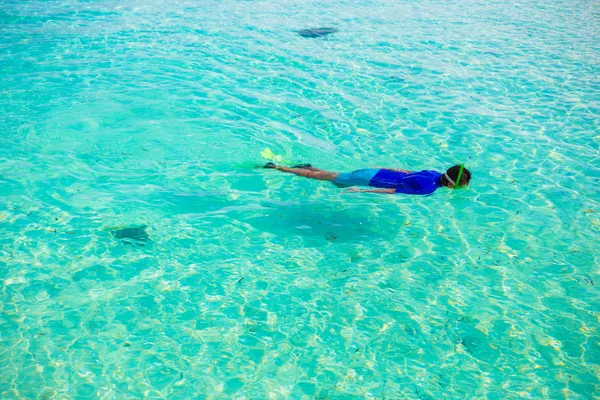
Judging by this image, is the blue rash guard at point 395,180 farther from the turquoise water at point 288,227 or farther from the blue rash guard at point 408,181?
the turquoise water at point 288,227

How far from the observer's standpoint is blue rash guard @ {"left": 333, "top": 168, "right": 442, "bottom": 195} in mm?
7488

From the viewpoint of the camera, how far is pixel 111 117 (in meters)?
9.96

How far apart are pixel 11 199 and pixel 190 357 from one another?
13.0 feet

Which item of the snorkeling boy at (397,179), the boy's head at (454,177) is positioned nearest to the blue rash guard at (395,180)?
the snorkeling boy at (397,179)

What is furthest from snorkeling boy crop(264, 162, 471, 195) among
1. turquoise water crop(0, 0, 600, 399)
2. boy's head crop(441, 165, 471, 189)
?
turquoise water crop(0, 0, 600, 399)

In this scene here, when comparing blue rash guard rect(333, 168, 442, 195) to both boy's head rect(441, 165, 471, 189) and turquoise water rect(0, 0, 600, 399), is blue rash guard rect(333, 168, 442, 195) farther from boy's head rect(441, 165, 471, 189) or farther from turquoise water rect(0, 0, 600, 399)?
turquoise water rect(0, 0, 600, 399)

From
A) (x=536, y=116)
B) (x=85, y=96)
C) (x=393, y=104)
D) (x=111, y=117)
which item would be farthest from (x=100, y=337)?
(x=536, y=116)

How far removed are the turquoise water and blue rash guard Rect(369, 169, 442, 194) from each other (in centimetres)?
35

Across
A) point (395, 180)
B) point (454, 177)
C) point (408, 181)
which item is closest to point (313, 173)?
point (395, 180)

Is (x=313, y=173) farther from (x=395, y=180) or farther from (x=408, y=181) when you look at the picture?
(x=408, y=181)

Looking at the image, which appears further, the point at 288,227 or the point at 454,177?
the point at 454,177

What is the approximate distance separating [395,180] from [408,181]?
0.62ft

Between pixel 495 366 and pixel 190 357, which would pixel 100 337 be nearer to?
pixel 190 357

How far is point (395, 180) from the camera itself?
25.2 ft
